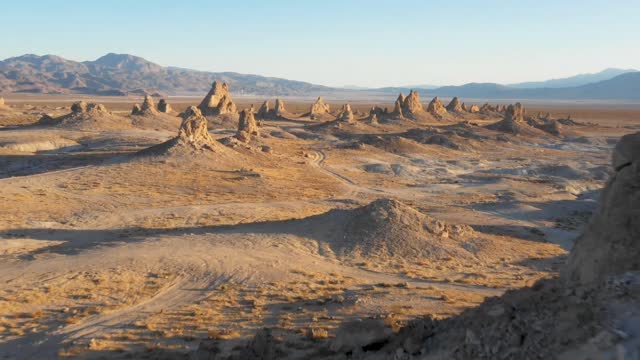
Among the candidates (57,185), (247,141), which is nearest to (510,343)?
(57,185)

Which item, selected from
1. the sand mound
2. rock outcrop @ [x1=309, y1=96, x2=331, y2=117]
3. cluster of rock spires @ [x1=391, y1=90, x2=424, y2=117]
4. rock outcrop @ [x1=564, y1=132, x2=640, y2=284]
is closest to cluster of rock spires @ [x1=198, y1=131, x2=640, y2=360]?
rock outcrop @ [x1=564, y1=132, x2=640, y2=284]

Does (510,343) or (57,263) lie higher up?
(510,343)

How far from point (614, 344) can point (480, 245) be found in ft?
56.4

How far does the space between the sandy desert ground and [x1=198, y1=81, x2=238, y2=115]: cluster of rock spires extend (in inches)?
890

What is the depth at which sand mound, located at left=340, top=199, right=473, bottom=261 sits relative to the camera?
72.2ft

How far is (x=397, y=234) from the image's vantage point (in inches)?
898

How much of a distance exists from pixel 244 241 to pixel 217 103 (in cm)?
5540

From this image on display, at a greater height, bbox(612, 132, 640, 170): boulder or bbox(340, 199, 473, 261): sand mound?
bbox(612, 132, 640, 170): boulder

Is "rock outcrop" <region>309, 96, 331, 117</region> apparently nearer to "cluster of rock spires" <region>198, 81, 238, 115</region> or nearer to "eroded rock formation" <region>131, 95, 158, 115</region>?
"cluster of rock spires" <region>198, 81, 238, 115</region>

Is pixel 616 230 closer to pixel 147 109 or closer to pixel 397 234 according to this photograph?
pixel 397 234

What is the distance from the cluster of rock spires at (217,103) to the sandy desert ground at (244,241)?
2261cm

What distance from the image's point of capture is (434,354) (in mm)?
8625

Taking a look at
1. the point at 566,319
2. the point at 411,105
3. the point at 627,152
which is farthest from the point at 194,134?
the point at 411,105

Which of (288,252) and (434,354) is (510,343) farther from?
(288,252)
